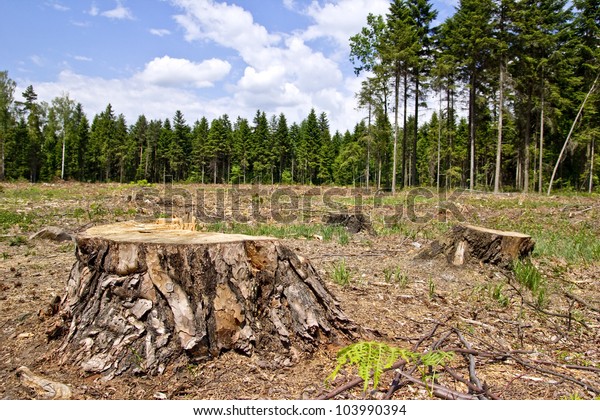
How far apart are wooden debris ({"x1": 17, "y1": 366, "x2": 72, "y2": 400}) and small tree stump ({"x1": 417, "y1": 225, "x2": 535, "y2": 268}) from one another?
18.3 feet

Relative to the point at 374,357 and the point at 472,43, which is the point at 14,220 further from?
the point at 472,43

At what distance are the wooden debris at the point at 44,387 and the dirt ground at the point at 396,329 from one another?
1.5 inches

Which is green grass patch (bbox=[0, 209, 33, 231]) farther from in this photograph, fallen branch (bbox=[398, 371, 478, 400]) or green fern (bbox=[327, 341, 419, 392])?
fallen branch (bbox=[398, 371, 478, 400])

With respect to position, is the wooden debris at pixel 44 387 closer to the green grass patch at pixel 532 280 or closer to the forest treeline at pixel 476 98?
the green grass patch at pixel 532 280

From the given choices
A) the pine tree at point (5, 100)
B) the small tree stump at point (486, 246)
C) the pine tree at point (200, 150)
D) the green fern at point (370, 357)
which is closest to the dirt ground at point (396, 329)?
the small tree stump at point (486, 246)

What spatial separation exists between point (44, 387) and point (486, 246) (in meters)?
6.03

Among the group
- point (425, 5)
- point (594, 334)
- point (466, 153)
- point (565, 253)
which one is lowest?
point (594, 334)

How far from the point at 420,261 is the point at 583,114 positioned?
2731 cm

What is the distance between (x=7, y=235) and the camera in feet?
30.6

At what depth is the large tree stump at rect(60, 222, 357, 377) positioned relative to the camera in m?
2.78

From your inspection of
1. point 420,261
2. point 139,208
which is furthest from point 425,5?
point 420,261

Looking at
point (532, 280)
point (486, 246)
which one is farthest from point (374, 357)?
point (486, 246)

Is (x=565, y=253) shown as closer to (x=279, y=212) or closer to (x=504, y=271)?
(x=504, y=271)

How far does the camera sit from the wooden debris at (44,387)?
8.00ft
